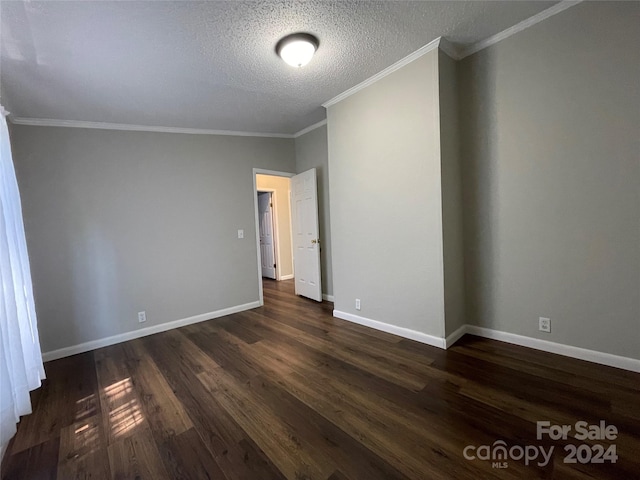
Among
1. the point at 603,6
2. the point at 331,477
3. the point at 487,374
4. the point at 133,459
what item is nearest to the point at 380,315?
the point at 487,374

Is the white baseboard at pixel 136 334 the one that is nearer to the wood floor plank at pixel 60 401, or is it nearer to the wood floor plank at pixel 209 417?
the wood floor plank at pixel 60 401

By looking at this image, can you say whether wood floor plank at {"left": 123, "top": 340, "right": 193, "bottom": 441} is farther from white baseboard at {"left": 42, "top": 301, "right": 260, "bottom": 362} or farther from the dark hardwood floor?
white baseboard at {"left": 42, "top": 301, "right": 260, "bottom": 362}

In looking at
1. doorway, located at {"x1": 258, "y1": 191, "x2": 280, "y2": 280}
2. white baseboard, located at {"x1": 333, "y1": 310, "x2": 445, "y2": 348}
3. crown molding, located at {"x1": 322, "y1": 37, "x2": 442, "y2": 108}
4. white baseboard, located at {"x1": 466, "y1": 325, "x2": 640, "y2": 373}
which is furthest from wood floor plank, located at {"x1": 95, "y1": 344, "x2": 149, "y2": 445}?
doorway, located at {"x1": 258, "y1": 191, "x2": 280, "y2": 280}

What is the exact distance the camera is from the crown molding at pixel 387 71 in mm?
2461

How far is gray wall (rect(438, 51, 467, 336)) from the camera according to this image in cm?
257

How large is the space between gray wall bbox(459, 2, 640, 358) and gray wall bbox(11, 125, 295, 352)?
10.3ft

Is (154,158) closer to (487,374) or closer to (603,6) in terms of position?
(487,374)

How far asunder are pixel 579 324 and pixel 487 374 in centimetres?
90

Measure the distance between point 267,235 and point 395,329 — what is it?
15.1ft

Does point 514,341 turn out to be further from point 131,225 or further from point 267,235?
point 267,235

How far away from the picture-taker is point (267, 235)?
6961 mm

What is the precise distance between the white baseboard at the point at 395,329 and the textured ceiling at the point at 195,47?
267 centimetres

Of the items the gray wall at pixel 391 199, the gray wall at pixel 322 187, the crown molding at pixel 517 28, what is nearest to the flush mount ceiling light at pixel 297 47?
the gray wall at pixel 391 199

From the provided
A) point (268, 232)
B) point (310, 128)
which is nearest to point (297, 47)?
point (310, 128)
